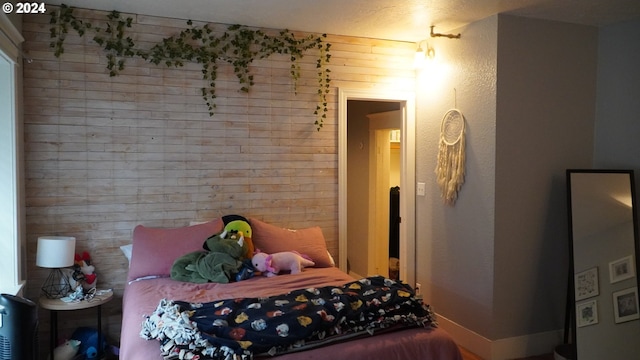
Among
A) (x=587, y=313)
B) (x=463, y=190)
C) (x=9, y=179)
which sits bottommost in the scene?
(x=587, y=313)

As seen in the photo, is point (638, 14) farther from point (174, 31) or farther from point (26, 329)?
point (26, 329)

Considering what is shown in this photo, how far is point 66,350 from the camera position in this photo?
3.38 metres

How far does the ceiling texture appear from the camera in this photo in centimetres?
333

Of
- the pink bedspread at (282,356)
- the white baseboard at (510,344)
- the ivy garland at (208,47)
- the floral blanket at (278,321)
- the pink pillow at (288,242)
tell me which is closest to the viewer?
the floral blanket at (278,321)

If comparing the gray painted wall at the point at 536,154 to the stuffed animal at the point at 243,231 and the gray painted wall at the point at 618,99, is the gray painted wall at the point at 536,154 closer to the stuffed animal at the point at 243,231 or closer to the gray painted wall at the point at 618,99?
the gray painted wall at the point at 618,99

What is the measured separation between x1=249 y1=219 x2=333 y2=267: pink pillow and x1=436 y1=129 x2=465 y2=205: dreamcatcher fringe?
1.14 meters

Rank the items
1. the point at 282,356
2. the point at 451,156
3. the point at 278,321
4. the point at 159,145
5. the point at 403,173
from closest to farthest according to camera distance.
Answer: the point at 282,356
the point at 278,321
the point at 159,145
the point at 451,156
the point at 403,173

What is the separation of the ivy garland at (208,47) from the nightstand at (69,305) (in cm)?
162

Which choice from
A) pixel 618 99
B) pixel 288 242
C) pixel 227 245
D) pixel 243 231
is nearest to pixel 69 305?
pixel 227 245

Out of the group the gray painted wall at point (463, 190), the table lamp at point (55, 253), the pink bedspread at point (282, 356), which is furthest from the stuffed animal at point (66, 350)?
the gray painted wall at point (463, 190)

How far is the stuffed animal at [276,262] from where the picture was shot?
353 cm

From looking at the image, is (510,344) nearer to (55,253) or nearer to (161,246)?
(161,246)

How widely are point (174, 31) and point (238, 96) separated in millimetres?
705

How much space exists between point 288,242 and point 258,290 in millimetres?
791
